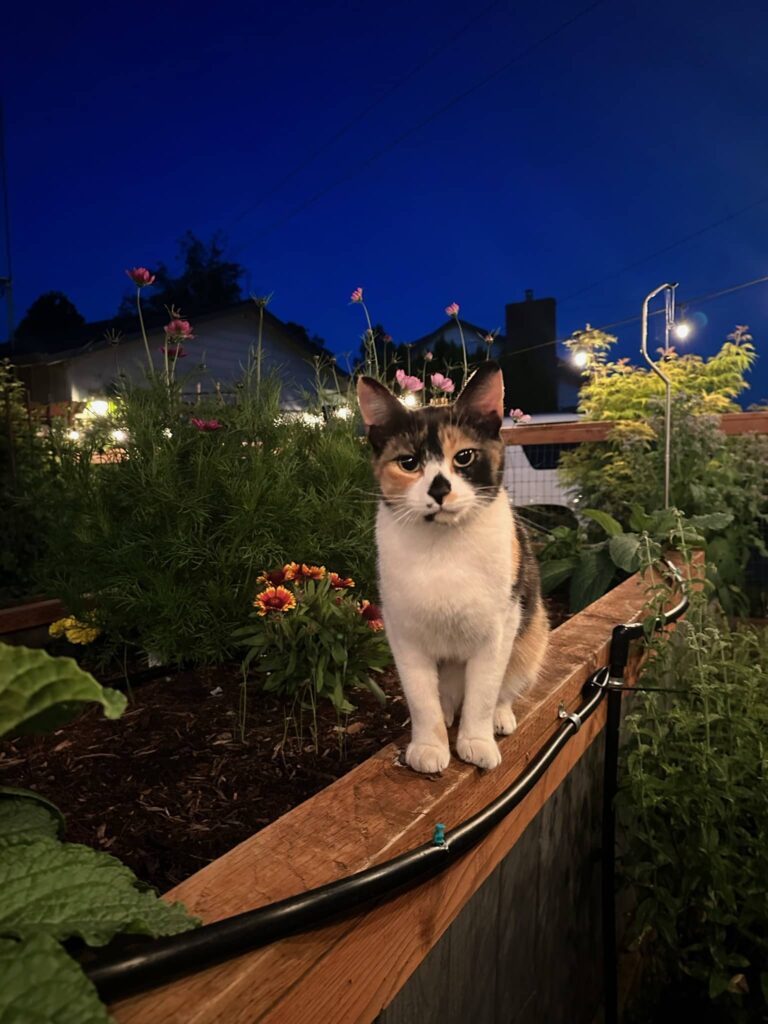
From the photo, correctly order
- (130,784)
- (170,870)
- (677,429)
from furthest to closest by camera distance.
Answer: (677,429) < (130,784) < (170,870)

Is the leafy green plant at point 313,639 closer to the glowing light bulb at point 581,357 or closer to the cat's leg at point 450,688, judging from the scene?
the cat's leg at point 450,688

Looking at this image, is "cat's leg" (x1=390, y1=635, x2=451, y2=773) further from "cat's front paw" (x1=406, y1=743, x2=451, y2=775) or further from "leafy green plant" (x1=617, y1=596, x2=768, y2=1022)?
"leafy green plant" (x1=617, y1=596, x2=768, y2=1022)

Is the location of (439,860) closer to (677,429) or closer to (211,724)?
(211,724)

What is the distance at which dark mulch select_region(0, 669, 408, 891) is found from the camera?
3.90 ft

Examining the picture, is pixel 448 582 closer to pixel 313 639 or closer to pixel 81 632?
pixel 313 639

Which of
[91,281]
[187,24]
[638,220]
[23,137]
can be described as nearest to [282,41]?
[187,24]

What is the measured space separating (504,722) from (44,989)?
94 cm

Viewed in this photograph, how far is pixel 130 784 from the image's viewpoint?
54.4 inches

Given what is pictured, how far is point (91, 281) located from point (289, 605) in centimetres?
5044

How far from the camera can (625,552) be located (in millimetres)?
2844

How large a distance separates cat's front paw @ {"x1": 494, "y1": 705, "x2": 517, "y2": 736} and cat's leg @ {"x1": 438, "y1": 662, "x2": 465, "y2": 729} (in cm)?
8

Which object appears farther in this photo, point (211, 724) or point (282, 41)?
point (282, 41)

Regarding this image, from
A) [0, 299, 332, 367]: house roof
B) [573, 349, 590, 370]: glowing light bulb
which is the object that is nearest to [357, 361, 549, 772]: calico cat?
[573, 349, 590, 370]: glowing light bulb

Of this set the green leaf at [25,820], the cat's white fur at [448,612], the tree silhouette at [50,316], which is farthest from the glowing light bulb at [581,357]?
the tree silhouette at [50,316]
